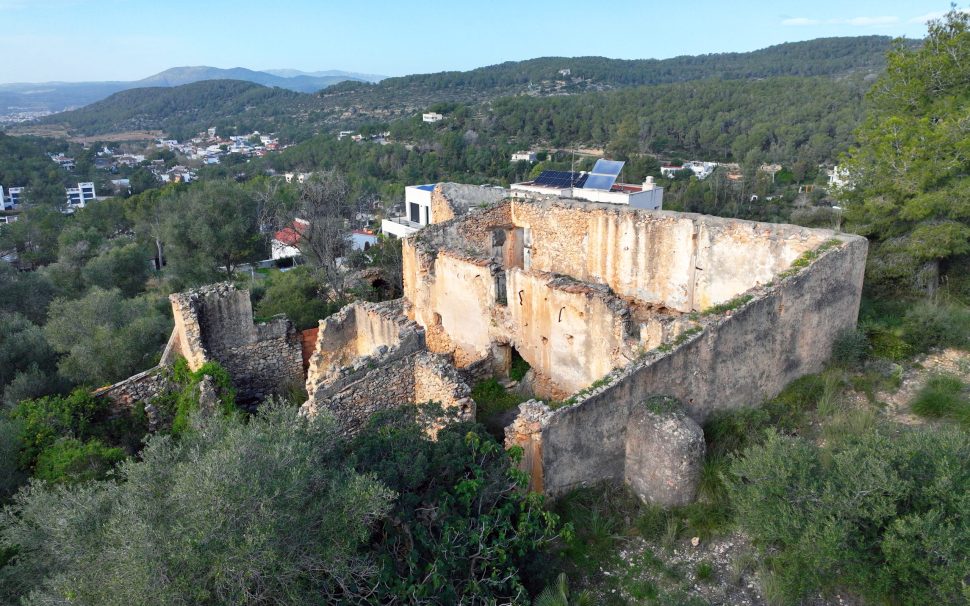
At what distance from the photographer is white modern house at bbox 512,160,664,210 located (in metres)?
32.2

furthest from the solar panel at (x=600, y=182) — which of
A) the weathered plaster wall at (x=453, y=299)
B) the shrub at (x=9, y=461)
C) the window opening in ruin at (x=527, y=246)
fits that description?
the shrub at (x=9, y=461)

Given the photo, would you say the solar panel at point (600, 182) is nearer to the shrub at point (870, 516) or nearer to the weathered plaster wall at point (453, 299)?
the weathered plaster wall at point (453, 299)

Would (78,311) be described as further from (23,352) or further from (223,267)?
(223,267)

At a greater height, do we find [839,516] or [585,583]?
[839,516]

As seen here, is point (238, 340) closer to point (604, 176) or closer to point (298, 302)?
point (298, 302)

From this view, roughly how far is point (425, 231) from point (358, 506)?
36.2 ft

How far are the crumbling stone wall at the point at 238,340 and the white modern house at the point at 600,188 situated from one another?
20.1 m

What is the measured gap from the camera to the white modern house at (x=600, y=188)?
32156mm

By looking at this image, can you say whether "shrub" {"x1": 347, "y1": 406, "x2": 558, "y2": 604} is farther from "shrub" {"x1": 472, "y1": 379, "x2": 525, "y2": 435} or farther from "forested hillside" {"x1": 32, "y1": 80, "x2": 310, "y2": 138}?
"forested hillside" {"x1": 32, "y1": 80, "x2": 310, "y2": 138}

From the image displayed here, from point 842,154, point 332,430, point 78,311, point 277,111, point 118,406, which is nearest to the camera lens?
point 332,430

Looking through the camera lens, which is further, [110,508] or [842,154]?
[842,154]

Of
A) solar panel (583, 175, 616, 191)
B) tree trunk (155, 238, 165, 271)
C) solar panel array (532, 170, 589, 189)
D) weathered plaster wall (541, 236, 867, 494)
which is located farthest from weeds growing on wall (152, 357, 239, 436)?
tree trunk (155, 238, 165, 271)

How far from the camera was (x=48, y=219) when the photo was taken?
38.0 m

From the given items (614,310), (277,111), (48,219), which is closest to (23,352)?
(614,310)
